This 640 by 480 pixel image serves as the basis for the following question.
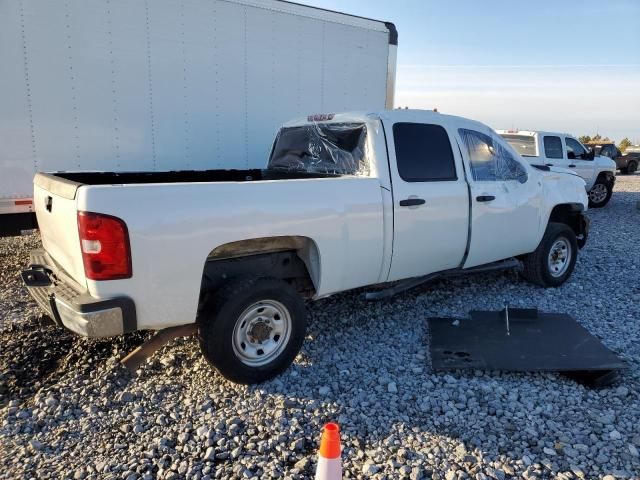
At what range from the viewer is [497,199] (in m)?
5.07

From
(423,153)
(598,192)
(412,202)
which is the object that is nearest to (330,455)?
(412,202)

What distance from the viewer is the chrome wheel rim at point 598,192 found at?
46.3 feet

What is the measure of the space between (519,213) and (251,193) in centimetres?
319

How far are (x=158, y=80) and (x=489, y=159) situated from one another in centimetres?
404

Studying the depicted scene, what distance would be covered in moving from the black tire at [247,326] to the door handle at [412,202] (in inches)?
47.3

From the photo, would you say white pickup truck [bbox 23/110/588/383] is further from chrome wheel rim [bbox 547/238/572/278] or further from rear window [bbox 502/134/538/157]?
rear window [bbox 502/134/538/157]

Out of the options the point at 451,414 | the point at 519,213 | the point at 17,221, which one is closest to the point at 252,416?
the point at 451,414

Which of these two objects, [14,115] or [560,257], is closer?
[14,115]

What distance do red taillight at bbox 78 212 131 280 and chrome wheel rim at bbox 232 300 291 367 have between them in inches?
36.3

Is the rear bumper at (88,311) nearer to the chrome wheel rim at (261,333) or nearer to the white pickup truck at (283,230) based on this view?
the white pickup truck at (283,230)

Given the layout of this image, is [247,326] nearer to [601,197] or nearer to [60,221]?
[60,221]

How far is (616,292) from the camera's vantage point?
6.00m

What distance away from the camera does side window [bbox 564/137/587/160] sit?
1270 centimetres

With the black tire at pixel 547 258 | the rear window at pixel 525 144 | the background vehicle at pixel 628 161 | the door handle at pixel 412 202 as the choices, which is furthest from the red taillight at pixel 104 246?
the background vehicle at pixel 628 161
